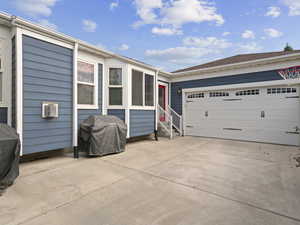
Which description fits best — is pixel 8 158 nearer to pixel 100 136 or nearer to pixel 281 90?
pixel 100 136

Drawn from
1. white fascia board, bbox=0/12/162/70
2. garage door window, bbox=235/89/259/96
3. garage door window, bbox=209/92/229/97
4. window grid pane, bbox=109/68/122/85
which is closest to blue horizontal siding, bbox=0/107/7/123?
white fascia board, bbox=0/12/162/70

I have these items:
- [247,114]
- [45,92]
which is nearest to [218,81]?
[247,114]

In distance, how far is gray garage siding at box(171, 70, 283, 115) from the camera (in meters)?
6.12

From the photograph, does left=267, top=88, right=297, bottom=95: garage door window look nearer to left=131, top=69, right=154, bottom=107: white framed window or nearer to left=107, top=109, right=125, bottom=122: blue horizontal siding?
left=131, top=69, right=154, bottom=107: white framed window

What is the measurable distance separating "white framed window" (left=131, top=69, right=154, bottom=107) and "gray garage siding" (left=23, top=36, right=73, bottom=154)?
7.22 ft

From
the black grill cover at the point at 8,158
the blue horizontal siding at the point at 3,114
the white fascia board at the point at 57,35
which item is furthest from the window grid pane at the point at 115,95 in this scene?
the black grill cover at the point at 8,158

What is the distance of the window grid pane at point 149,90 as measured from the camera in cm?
638

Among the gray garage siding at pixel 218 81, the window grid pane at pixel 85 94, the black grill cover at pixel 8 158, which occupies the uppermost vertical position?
the gray garage siding at pixel 218 81

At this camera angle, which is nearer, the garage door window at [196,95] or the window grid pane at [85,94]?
the window grid pane at [85,94]

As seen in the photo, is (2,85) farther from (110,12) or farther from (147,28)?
(147,28)

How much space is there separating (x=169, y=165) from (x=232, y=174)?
4.21ft

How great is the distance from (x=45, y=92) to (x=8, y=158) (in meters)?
1.73

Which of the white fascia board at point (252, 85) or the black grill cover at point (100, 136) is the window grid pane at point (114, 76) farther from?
the white fascia board at point (252, 85)

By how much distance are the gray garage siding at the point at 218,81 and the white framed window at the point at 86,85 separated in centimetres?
464
